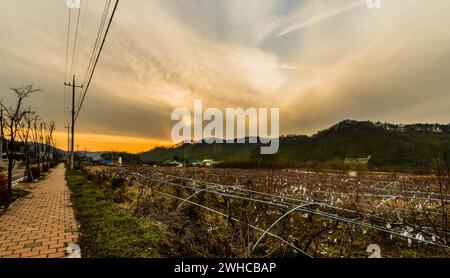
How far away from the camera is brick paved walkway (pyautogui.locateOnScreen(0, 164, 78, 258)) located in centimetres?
483

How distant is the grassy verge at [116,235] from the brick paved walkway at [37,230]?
306 mm

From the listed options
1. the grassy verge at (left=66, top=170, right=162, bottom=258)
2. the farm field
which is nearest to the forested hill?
the farm field

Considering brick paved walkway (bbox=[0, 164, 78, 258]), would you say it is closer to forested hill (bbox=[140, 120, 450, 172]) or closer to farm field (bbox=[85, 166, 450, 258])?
farm field (bbox=[85, 166, 450, 258])

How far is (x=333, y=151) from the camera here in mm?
81812

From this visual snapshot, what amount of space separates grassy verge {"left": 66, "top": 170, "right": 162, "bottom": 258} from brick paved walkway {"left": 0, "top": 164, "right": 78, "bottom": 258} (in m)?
Result: 0.31

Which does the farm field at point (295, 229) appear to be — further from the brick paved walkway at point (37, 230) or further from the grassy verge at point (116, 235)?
the brick paved walkway at point (37, 230)

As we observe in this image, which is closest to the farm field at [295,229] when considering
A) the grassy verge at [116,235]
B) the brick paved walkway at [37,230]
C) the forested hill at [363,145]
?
the grassy verge at [116,235]

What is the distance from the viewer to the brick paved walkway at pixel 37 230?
15.9ft

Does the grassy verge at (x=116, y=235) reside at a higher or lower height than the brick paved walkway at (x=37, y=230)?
higher

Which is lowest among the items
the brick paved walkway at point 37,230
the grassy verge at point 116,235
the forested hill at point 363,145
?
the brick paved walkway at point 37,230

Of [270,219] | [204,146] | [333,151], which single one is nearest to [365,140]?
[333,151]

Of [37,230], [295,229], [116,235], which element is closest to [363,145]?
[295,229]
